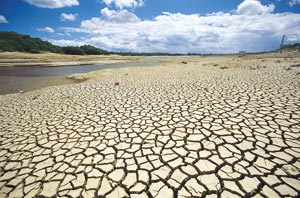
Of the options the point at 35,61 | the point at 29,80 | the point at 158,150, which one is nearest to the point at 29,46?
the point at 35,61

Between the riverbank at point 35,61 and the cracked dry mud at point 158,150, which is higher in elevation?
the riverbank at point 35,61

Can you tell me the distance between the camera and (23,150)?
310cm

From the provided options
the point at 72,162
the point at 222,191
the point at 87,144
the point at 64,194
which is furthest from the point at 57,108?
the point at 222,191

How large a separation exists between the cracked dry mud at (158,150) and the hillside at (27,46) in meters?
65.0

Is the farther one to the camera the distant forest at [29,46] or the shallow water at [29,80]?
the distant forest at [29,46]

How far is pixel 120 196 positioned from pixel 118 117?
8.15ft

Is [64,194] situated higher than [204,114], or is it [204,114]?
[204,114]

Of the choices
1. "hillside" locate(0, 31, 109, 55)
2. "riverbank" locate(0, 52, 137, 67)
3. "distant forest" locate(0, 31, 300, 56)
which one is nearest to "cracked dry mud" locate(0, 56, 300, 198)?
"riverbank" locate(0, 52, 137, 67)

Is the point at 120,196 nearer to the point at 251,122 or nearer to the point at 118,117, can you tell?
the point at 118,117

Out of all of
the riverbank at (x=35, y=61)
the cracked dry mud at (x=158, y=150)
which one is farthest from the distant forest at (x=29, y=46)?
the cracked dry mud at (x=158, y=150)

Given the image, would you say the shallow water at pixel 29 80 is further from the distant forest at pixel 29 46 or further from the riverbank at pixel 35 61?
the distant forest at pixel 29 46

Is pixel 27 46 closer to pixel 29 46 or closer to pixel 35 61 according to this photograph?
pixel 29 46

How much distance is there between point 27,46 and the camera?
5784cm

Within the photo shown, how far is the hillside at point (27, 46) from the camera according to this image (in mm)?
53719
